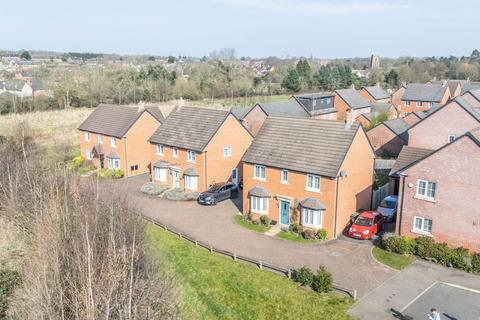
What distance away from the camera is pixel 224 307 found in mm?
20875

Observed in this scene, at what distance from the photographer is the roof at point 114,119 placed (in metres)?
44.2

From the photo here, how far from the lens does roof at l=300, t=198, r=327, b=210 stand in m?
28.1

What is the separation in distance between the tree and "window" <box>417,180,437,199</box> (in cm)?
8773

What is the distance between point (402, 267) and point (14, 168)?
81.4 feet

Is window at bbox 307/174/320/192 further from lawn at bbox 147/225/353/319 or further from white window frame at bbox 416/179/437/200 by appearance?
lawn at bbox 147/225/353/319

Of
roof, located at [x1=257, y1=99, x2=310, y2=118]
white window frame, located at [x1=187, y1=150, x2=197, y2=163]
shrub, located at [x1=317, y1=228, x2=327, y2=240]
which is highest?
roof, located at [x1=257, y1=99, x2=310, y2=118]

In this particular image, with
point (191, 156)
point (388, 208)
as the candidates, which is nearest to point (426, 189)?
point (388, 208)

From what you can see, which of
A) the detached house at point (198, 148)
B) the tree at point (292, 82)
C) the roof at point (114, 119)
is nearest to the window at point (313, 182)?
the detached house at point (198, 148)

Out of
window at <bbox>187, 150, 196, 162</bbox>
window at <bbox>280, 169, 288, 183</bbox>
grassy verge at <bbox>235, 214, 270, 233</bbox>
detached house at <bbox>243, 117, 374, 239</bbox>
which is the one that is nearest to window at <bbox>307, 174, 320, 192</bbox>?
detached house at <bbox>243, 117, 374, 239</bbox>

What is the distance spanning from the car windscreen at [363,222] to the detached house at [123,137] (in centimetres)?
2487

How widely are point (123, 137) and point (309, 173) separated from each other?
2203cm

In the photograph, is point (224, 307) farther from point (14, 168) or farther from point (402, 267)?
point (14, 168)

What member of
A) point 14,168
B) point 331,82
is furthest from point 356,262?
point 331,82

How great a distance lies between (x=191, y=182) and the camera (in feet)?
124
